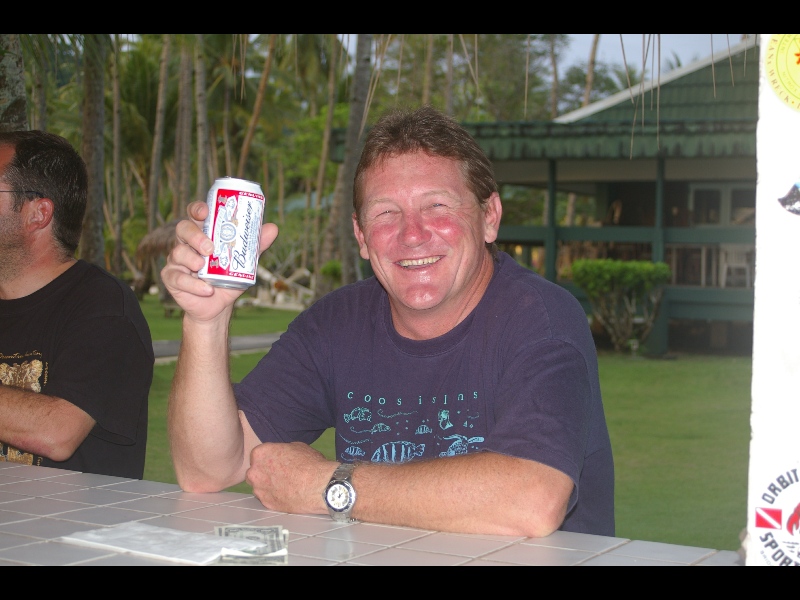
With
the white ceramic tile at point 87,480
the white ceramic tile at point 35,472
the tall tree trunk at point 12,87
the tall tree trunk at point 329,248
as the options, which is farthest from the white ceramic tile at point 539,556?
the tall tree trunk at point 329,248

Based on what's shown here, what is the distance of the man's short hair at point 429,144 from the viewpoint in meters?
2.57

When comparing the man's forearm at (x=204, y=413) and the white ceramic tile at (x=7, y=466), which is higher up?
the man's forearm at (x=204, y=413)

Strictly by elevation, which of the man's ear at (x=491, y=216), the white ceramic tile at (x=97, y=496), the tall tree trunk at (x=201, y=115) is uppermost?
the tall tree trunk at (x=201, y=115)

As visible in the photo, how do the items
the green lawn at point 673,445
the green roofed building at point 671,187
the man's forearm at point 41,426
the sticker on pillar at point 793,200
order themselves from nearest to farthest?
the sticker on pillar at point 793,200 → the man's forearm at point 41,426 → the green lawn at point 673,445 → the green roofed building at point 671,187

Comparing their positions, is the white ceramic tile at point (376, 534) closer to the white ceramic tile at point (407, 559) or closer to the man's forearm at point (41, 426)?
the white ceramic tile at point (407, 559)

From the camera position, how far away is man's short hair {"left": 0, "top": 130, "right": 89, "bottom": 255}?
11.1 feet

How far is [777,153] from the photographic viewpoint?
1300mm

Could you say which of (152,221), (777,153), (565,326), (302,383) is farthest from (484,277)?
(152,221)

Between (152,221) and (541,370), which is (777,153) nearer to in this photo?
(541,370)

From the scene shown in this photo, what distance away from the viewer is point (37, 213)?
3379mm

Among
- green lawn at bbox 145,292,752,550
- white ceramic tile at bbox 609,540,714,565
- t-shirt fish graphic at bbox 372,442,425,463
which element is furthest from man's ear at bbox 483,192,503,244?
green lawn at bbox 145,292,752,550

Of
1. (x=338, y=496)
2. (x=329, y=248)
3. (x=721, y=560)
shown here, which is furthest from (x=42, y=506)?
(x=329, y=248)

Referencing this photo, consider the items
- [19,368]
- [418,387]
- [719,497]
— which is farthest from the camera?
[719,497]
